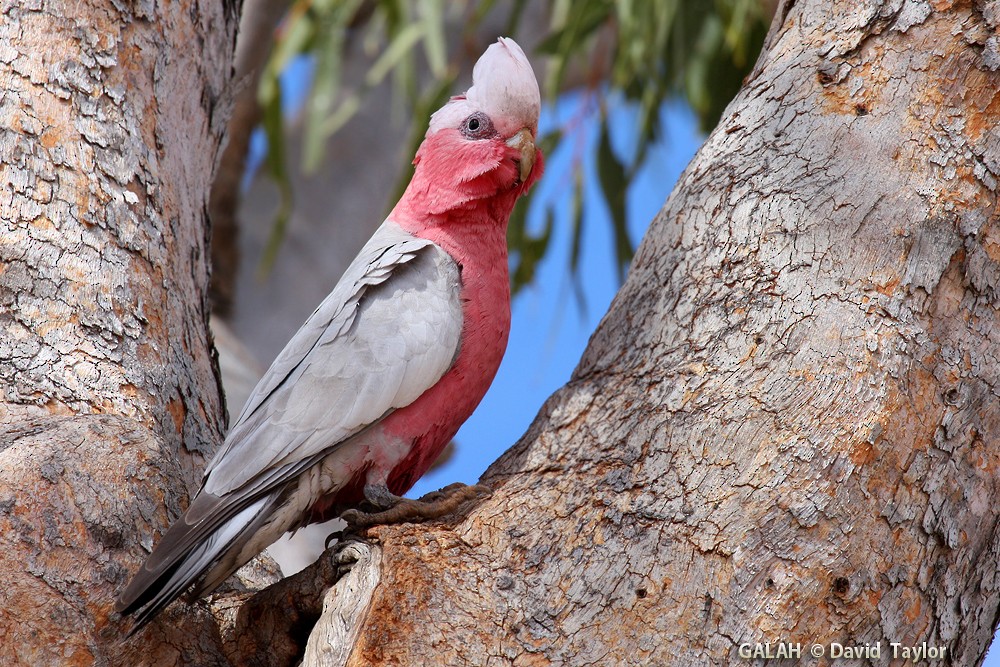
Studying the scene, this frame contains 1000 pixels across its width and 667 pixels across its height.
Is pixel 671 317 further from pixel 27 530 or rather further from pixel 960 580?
pixel 27 530

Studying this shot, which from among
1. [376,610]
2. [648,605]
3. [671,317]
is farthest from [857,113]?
[376,610]

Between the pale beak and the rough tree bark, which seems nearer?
the rough tree bark

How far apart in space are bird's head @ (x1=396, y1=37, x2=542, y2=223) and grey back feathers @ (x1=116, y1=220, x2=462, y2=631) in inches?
7.3

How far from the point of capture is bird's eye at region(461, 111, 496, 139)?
8.50ft

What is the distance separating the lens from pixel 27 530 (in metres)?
1.87

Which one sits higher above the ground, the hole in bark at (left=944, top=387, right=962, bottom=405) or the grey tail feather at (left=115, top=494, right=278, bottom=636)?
the hole in bark at (left=944, top=387, right=962, bottom=405)

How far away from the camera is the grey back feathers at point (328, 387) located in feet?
6.81

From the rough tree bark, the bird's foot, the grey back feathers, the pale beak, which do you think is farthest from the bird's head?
the bird's foot

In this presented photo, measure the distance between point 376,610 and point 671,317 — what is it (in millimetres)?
795

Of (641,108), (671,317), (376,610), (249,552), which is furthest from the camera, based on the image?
(641,108)

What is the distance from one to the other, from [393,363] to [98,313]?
67 centimetres

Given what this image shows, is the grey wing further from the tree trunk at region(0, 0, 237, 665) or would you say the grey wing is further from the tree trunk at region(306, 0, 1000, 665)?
the tree trunk at region(306, 0, 1000, 665)

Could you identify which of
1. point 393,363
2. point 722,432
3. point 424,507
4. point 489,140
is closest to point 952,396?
point 722,432

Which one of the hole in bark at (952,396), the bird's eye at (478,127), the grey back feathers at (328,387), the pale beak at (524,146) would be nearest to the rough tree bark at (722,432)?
the hole in bark at (952,396)
